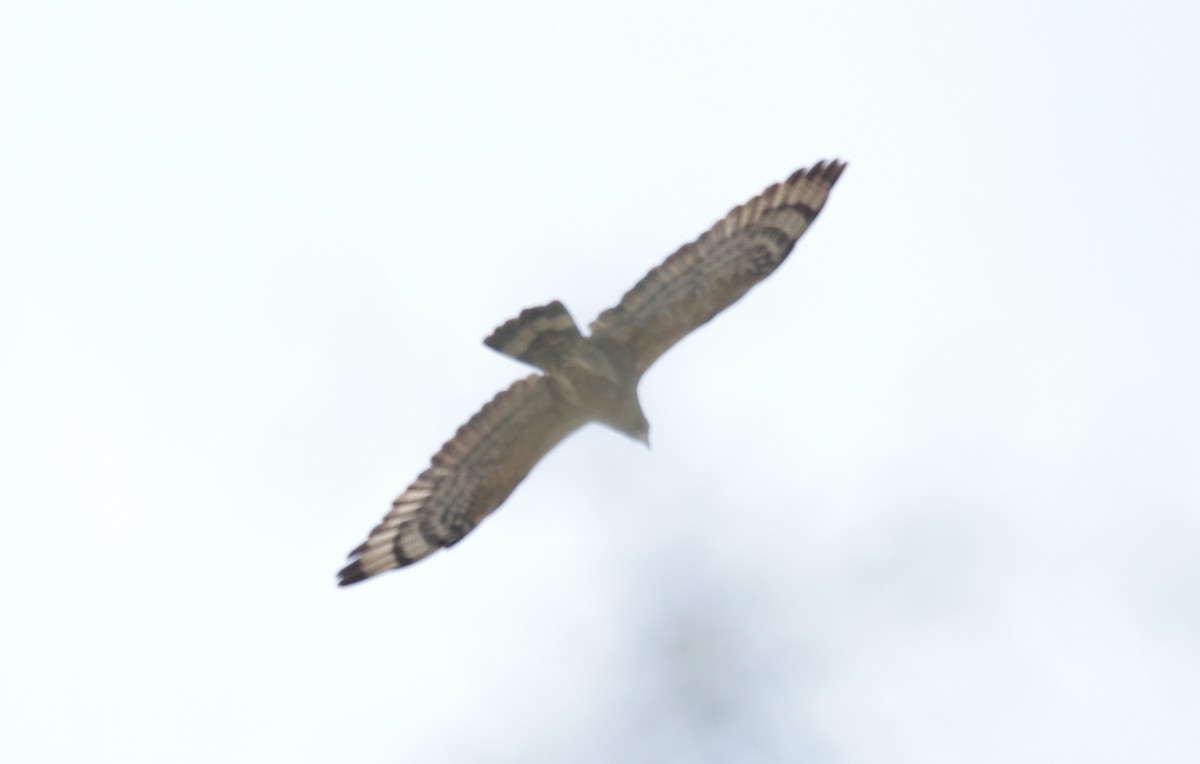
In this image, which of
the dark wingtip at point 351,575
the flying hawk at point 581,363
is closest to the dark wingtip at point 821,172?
the flying hawk at point 581,363

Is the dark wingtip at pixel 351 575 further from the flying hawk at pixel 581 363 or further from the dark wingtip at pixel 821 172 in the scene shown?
the dark wingtip at pixel 821 172

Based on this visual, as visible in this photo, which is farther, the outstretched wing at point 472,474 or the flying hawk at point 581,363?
the outstretched wing at point 472,474

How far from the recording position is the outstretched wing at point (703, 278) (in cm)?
1437

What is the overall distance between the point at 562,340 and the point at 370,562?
2792mm

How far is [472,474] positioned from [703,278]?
277 cm

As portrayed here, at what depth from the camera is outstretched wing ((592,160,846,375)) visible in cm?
1437

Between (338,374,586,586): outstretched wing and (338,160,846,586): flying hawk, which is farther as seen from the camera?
(338,374,586,586): outstretched wing

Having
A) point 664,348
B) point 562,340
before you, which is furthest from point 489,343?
point 664,348

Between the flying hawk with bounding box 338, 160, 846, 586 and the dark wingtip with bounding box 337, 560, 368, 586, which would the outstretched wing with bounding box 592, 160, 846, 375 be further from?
the dark wingtip with bounding box 337, 560, 368, 586

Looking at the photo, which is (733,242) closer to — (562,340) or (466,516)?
(562,340)

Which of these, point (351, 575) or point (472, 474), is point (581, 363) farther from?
point (351, 575)

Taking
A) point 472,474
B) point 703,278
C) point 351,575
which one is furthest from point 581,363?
point 351,575

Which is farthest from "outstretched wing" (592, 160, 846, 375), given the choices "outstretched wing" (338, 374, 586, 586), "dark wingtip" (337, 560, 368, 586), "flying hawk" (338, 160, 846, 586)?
"dark wingtip" (337, 560, 368, 586)

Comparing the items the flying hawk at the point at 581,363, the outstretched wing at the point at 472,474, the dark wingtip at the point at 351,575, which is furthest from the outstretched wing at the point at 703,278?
the dark wingtip at the point at 351,575
